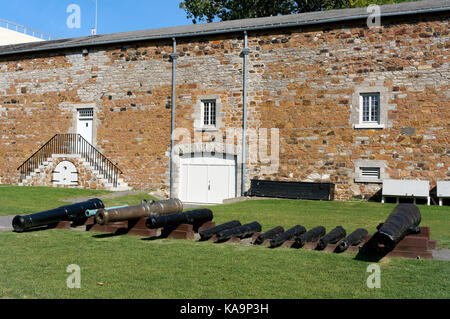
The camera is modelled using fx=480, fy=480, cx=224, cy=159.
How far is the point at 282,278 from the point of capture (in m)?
5.54

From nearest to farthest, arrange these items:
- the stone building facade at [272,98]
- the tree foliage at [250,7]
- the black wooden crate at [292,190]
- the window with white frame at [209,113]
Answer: the stone building facade at [272,98]
the black wooden crate at [292,190]
the window with white frame at [209,113]
the tree foliage at [250,7]

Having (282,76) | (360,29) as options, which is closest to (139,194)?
(282,76)

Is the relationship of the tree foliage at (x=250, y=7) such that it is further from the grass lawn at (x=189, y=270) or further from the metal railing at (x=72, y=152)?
the grass lawn at (x=189, y=270)

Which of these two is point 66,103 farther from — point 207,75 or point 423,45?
point 423,45

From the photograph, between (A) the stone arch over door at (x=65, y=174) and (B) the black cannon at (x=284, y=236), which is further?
(A) the stone arch over door at (x=65, y=174)

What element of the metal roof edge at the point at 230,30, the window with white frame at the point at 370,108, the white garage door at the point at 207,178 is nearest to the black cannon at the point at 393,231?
the window with white frame at the point at 370,108

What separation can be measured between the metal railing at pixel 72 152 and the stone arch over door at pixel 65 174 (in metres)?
0.60

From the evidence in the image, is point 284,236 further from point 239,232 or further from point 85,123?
point 85,123

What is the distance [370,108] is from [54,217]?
10784 millimetres

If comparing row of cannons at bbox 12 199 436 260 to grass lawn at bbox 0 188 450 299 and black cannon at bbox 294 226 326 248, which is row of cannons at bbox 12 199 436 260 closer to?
black cannon at bbox 294 226 326 248

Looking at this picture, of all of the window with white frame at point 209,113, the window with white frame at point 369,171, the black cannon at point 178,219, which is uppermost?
the window with white frame at point 209,113

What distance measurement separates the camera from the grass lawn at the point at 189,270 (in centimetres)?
495

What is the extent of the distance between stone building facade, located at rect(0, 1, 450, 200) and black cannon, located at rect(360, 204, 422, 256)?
8566 millimetres

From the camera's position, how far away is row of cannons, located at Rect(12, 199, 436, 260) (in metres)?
6.81
